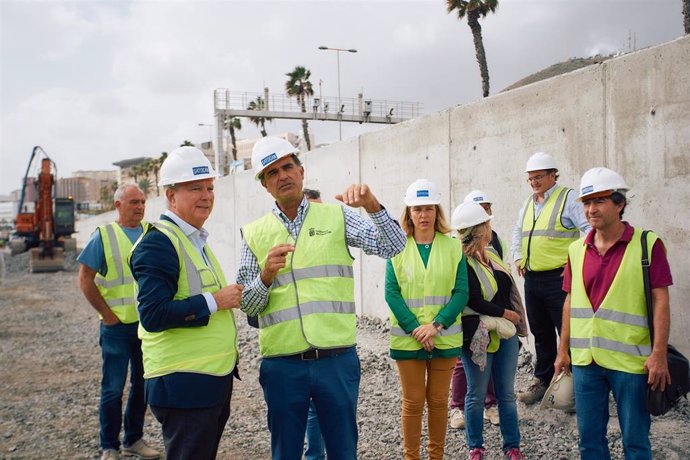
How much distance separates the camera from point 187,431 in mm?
2525

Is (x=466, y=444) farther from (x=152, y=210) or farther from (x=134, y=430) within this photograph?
(x=152, y=210)

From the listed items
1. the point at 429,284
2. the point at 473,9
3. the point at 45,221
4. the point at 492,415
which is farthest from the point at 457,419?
the point at 45,221

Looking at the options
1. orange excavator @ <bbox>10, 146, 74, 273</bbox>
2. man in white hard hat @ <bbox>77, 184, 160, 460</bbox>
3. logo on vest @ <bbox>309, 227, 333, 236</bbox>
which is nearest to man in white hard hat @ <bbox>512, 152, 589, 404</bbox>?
logo on vest @ <bbox>309, 227, 333, 236</bbox>

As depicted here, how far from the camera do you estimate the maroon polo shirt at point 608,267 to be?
290 cm

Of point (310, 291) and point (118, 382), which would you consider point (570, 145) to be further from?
point (118, 382)

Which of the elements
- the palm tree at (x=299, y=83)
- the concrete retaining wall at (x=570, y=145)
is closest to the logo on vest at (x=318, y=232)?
the concrete retaining wall at (x=570, y=145)

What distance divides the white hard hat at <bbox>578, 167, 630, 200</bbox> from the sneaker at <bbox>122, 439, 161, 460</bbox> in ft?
11.7

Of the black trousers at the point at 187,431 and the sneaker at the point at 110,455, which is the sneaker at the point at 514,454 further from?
the sneaker at the point at 110,455

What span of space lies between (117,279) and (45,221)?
2110 centimetres

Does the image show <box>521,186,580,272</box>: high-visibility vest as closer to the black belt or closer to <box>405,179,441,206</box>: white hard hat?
<box>405,179,441,206</box>: white hard hat

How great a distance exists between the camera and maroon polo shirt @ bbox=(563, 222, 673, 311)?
9.51 ft

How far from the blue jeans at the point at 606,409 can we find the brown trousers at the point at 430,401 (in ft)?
2.75

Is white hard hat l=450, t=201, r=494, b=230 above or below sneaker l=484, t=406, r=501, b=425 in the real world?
above

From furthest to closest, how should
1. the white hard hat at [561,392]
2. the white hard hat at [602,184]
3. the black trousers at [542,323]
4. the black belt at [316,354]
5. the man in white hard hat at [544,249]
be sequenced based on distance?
the black trousers at [542,323] → the man in white hard hat at [544,249] → the white hard hat at [561,392] → the white hard hat at [602,184] → the black belt at [316,354]
